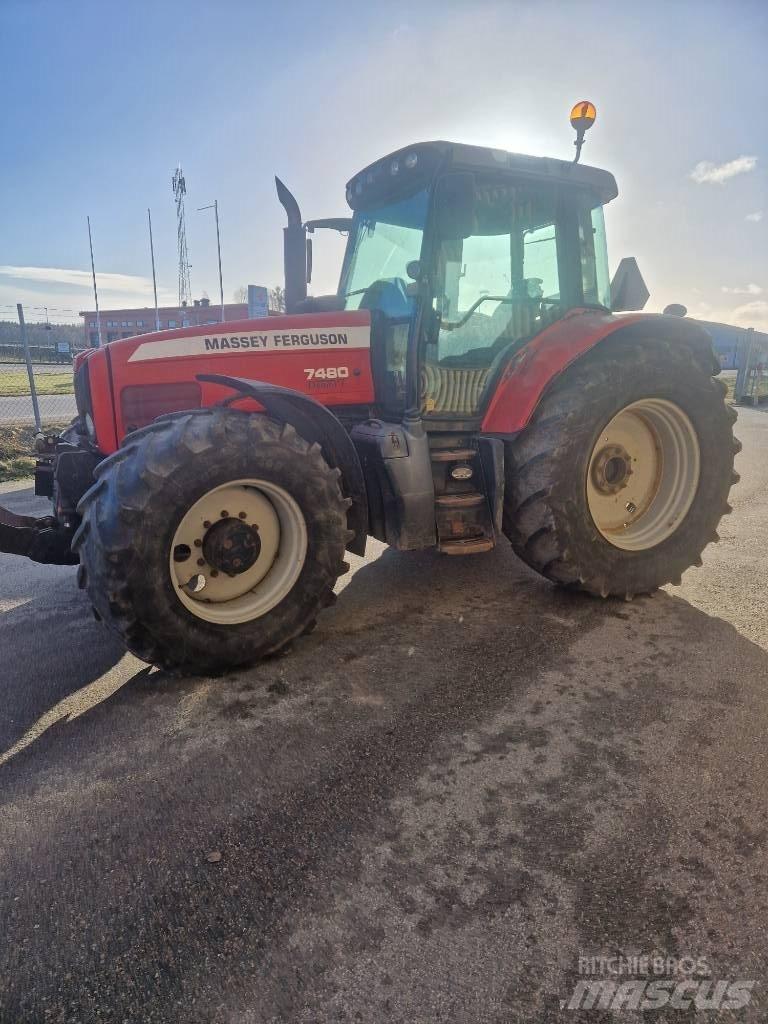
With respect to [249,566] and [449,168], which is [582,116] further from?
A: [249,566]

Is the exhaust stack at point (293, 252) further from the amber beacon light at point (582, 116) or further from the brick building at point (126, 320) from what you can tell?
the brick building at point (126, 320)

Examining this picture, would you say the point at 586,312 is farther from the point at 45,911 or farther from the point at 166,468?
the point at 45,911

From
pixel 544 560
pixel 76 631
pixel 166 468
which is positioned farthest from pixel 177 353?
pixel 544 560

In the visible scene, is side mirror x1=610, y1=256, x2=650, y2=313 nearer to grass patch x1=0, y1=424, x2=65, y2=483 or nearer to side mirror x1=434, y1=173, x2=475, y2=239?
side mirror x1=434, y1=173, x2=475, y2=239

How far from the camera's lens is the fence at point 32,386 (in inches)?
368

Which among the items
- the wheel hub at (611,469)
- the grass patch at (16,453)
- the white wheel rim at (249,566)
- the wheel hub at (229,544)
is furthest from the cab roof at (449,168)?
the grass patch at (16,453)

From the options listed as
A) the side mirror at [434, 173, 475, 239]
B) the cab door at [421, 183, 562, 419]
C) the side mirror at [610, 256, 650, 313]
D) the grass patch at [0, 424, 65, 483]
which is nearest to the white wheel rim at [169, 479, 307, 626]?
the cab door at [421, 183, 562, 419]

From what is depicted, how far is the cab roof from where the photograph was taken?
11.0 feet

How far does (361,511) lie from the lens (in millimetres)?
3385

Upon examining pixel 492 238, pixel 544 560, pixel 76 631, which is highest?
pixel 492 238

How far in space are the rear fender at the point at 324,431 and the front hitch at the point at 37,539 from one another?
39.8 inches

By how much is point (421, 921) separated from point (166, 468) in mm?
1838

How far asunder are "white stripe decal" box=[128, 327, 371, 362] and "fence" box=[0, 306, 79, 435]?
672cm

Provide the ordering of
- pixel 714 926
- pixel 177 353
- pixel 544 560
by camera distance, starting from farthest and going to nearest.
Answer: pixel 544 560 → pixel 177 353 → pixel 714 926
